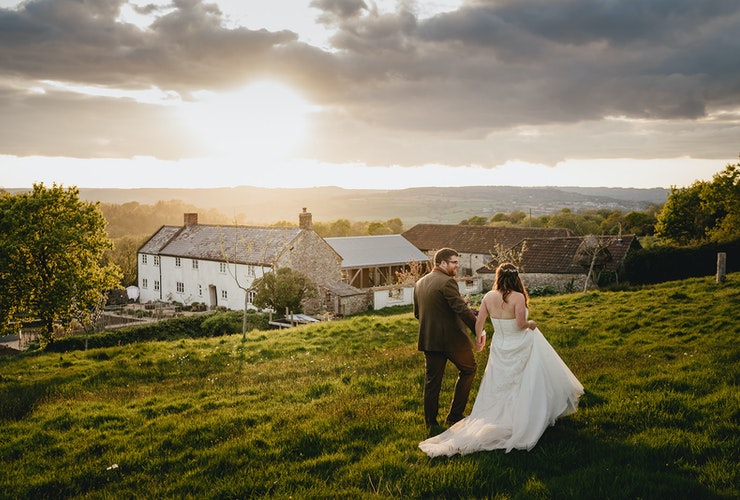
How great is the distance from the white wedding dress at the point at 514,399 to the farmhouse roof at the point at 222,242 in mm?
32182

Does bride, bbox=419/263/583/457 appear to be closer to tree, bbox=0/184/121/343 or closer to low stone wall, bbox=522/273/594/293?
tree, bbox=0/184/121/343

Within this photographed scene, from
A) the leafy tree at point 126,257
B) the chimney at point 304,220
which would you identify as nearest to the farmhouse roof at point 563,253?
the chimney at point 304,220

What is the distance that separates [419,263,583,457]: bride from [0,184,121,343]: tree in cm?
1842

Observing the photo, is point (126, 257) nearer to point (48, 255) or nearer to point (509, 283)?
point (48, 255)

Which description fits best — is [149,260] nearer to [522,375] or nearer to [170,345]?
[170,345]


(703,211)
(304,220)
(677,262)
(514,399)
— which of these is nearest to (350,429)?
(514,399)

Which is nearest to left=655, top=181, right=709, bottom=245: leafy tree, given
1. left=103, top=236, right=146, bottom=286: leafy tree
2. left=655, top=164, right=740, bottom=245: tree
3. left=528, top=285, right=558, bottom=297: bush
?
left=655, top=164, right=740, bottom=245: tree

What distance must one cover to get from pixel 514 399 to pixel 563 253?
37.9m

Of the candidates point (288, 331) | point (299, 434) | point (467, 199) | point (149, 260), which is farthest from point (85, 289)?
point (467, 199)

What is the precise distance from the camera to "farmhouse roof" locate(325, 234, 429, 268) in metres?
52.5

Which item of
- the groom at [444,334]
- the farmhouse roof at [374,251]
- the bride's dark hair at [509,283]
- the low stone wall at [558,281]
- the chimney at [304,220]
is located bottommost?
the low stone wall at [558,281]

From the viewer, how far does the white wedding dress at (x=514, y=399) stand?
6.24 metres

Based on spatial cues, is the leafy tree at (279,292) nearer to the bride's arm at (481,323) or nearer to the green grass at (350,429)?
the green grass at (350,429)

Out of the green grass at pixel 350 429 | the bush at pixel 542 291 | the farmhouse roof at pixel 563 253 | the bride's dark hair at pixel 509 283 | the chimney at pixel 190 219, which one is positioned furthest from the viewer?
the chimney at pixel 190 219
